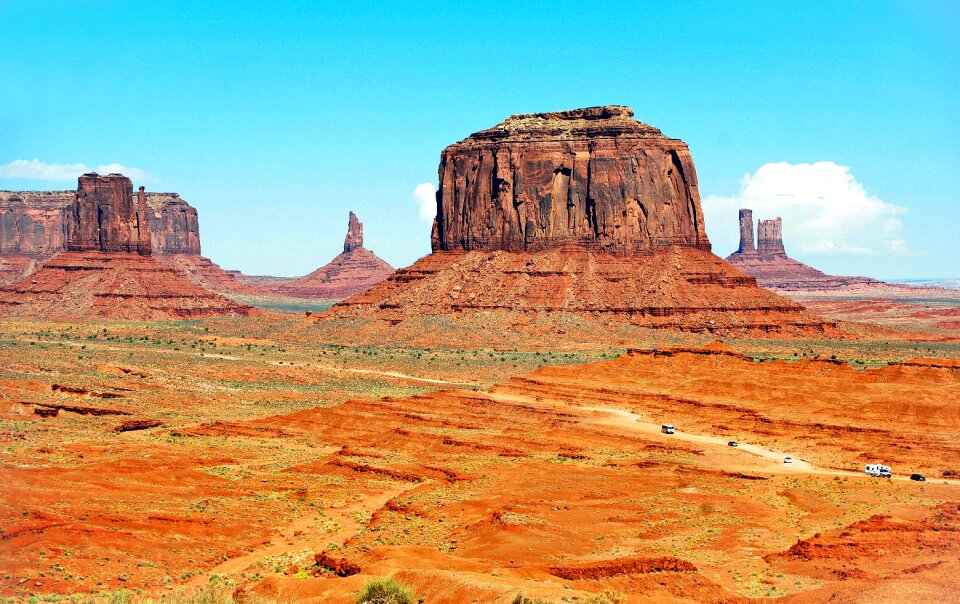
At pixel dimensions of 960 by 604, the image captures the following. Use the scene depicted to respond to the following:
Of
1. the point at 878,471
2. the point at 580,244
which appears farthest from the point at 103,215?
the point at 878,471

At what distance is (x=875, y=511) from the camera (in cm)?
3400

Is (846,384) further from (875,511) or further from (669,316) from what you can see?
(669,316)

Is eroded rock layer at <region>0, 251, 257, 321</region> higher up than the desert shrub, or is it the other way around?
eroded rock layer at <region>0, 251, 257, 321</region>

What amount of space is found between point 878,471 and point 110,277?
123794mm

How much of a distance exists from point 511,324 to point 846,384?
47681 millimetres

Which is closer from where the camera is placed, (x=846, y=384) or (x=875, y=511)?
(x=875, y=511)

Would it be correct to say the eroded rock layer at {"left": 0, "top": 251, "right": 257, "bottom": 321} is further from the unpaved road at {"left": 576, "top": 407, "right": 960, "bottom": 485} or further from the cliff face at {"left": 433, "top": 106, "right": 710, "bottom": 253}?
the unpaved road at {"left": 576, "top": 407, "right": 960, "bottom": 485}

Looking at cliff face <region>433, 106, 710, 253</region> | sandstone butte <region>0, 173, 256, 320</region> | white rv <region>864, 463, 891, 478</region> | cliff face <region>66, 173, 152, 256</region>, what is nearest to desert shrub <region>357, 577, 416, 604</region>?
white rv <region>864, 463, 891, 478</region>

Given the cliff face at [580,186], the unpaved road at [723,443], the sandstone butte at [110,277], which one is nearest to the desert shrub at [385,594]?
the unpaved road at [723,443]

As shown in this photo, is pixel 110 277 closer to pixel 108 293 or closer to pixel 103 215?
pixel 108 293

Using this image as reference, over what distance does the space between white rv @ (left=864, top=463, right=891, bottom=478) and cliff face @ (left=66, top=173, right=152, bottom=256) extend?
128240mm

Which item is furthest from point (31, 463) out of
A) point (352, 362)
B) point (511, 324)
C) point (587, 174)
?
point (587, 174)

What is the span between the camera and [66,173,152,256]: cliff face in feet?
497

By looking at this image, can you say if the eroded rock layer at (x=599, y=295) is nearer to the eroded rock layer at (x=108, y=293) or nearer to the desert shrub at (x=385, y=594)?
the eroded rock layer at (x=108, y=293)
